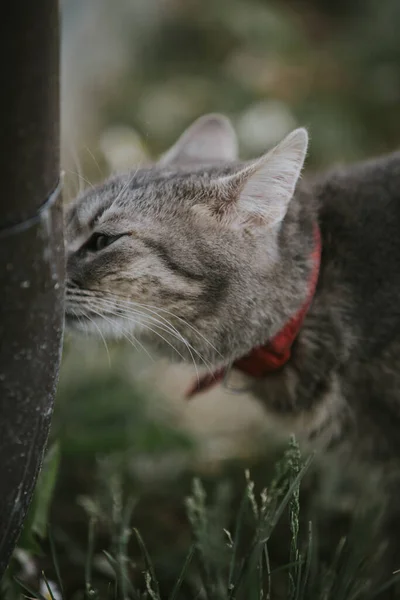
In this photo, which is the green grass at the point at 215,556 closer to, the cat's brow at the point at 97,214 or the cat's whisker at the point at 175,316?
the cat's whisker at the point at 175,316

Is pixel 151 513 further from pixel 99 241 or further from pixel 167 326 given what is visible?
pixel 99 241

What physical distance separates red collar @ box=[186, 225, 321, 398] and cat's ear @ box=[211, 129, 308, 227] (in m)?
0.20

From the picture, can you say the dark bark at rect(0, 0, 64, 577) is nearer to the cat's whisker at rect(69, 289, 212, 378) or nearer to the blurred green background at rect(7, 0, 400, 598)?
the cat's whisker at rect(69, 289, 212, 378)

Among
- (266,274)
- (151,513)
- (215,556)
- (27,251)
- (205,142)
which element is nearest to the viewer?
(27,251)

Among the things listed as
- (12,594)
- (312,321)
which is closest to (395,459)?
(312,321)

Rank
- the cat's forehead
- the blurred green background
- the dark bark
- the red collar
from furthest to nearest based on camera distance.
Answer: the blurred green background
the red collar
the cat's forehead
the dark bark

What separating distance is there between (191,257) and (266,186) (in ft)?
0.73

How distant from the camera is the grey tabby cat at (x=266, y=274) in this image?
1710 mm

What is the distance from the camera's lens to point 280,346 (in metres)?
1.89

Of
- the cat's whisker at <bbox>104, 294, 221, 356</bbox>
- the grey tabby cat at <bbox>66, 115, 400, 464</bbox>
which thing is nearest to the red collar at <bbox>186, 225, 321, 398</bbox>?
the grey tabby cat at <bbox>66, 115, 400, 464</bbox>

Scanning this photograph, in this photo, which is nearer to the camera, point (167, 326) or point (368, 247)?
point (167, 326)

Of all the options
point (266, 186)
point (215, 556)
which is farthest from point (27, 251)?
point (215, 556)

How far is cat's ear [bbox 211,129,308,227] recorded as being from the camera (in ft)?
5.42

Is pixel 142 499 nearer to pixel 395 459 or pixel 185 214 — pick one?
pixel 395 459
